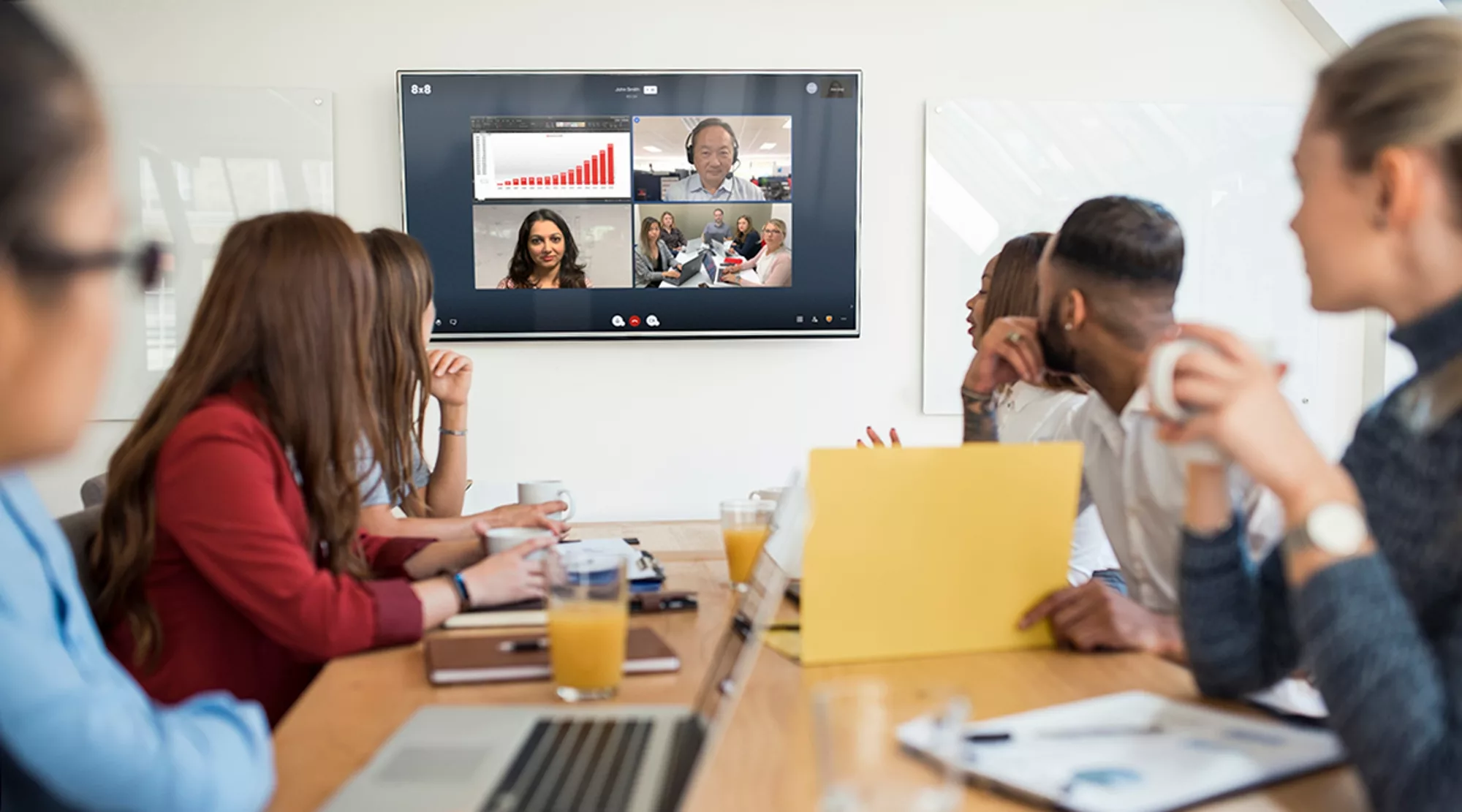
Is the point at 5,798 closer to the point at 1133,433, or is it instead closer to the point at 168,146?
the point at 1133,433

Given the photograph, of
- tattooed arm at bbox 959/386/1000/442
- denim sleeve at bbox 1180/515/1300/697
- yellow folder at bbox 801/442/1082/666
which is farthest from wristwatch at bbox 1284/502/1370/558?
tattooed arm at bbox 959/386/1000/442

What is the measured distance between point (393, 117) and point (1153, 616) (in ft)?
8.95

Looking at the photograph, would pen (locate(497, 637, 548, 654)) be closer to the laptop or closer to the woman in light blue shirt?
the woman in light blue shirt

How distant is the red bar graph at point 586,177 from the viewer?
11.2ft

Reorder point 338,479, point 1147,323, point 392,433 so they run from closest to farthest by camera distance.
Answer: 1. point 338,479
2. point 1147,323
3. point 392,433

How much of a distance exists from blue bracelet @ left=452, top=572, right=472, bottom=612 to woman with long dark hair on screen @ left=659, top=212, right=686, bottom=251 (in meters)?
2.06

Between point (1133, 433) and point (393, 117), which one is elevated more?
point (393, 117)

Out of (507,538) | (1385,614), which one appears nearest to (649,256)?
(507,538)

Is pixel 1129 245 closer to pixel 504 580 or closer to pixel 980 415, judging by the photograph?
pixel 980 415

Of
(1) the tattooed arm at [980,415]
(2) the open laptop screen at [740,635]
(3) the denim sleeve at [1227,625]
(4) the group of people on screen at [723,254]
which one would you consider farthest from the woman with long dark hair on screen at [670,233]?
(3) the denim sleeve at [1227,625]

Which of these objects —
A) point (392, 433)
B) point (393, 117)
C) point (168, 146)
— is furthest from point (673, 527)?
point (168, 146)

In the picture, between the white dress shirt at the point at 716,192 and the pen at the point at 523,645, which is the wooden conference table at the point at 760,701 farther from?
the white dress shirt at the point at 716,192

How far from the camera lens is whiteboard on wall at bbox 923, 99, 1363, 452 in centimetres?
355

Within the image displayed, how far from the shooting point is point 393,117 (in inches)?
134
